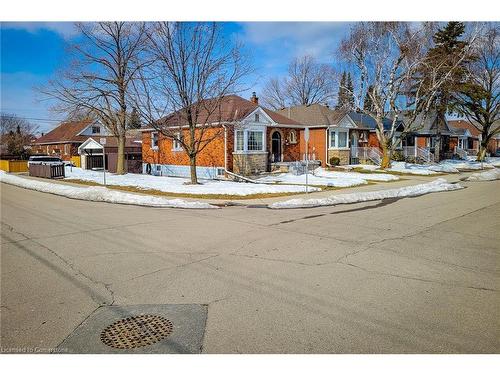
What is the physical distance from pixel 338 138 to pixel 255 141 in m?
9.94

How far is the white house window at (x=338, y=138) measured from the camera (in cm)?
3109

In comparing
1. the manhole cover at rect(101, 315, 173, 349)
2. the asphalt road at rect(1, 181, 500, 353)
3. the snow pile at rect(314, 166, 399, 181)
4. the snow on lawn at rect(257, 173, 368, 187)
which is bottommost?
the manhole cover at rect(101, 315, 173, 349)

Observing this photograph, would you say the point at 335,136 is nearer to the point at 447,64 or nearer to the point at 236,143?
the point at 447,64

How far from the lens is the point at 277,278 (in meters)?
5.44

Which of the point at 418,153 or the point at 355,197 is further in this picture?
the point at 418,153

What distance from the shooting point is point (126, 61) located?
2589 centimetres

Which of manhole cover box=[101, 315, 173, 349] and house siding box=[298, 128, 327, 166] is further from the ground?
house siding box=[298, 128, 327, 166]

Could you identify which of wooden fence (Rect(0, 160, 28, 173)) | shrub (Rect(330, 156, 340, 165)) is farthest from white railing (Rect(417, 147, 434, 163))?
wooden fence (Rect(0, 160, 28, 173))

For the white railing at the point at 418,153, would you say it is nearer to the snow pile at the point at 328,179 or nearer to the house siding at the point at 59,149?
the snow pile at the point at 328,179

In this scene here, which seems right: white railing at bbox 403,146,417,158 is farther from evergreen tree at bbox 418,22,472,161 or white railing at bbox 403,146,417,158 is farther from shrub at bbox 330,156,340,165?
shrub at bbox 330,156,340,165

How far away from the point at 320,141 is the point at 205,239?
80.0 feet

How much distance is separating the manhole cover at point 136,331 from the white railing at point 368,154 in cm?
3195

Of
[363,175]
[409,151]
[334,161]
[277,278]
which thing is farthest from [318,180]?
[409,151]

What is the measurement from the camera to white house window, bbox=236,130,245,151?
78.0ft
